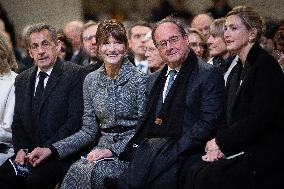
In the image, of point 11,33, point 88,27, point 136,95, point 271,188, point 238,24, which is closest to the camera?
point 271,188

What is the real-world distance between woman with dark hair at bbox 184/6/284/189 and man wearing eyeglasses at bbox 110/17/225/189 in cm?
21

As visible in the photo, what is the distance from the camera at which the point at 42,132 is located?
612 centimetres

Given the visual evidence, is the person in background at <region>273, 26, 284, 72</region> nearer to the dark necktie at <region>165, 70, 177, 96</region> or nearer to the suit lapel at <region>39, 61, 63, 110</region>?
the dark necktie at <region>165, 70, 177, 96</region>

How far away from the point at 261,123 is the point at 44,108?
6.64 feet

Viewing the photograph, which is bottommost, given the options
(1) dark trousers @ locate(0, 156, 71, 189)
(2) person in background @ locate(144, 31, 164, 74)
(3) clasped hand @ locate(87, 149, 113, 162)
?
(1) dark trousers @ locate(0, 156, 71, 189)

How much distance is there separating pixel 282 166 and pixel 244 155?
27cm

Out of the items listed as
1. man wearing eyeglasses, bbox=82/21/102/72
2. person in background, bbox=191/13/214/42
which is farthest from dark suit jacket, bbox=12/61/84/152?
person in background, bbox=191/13/214/42

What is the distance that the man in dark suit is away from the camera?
19.6ft

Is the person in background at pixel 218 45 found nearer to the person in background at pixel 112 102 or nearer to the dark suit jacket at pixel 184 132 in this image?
the person in background at pixel 112 102

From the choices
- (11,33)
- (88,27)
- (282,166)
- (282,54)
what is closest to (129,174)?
(282,166)

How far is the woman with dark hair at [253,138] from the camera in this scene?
4898 mm

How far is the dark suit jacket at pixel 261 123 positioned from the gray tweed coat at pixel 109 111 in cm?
100

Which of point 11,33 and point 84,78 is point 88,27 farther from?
point 11,33

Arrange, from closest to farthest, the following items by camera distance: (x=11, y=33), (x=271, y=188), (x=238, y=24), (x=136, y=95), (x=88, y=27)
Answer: (x=271, y=188) → (x=238, y=24) → (x=136, y=95) → (x=88, y=27) → (x=11, y=33)
